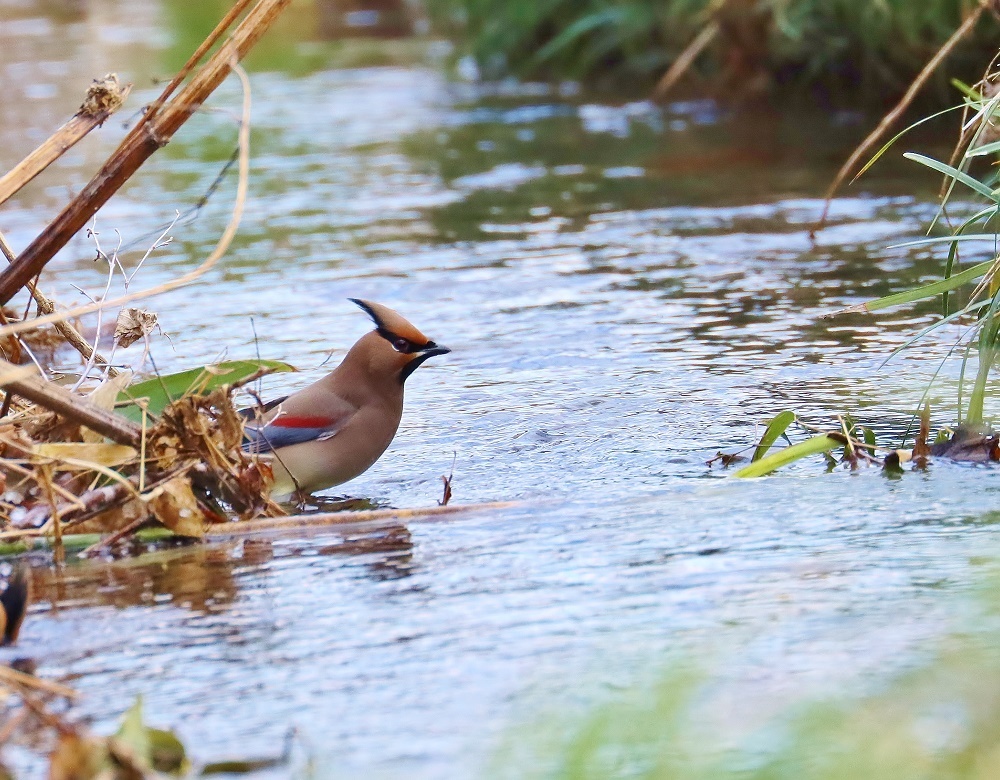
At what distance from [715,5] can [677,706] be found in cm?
819

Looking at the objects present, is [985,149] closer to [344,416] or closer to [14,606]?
[344,416]

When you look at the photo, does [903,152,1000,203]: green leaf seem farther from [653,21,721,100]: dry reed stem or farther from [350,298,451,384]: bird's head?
[653,21,721,100]: dry reed stem

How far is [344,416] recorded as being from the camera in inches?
158

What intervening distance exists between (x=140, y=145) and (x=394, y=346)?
92cm

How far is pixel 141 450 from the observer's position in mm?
3494

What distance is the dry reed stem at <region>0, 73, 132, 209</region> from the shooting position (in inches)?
136

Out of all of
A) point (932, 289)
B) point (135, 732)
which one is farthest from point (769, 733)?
point (932, 289)

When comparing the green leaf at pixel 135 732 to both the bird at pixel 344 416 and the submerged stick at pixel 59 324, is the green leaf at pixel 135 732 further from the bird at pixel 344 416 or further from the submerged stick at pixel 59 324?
the submerged stick at pixel 59 324

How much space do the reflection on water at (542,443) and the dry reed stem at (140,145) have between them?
0.62 ft

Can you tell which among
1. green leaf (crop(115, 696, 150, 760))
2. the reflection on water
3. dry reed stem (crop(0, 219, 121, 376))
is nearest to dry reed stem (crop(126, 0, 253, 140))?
the reflection on water

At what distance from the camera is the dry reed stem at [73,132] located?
3.46 meters

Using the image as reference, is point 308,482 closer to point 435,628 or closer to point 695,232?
point 435,628

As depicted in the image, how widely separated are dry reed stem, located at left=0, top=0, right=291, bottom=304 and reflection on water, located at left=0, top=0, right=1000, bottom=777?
0.62 ft

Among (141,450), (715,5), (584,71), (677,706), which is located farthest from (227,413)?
(584,71)
